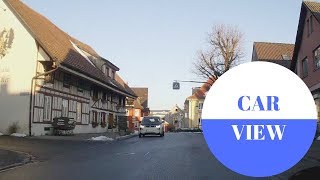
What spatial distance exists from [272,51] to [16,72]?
36.8m

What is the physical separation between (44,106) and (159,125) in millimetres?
10142

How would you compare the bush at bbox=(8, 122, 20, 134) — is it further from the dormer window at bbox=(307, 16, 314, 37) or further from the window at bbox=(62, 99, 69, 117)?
the dormer window at bbox=(307, 16, 314, 37)

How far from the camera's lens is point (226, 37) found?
57094 mm

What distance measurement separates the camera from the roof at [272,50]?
55375mm

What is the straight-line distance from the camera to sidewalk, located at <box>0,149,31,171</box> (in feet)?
41.5

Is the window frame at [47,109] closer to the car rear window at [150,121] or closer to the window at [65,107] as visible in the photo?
the window at [65,107]

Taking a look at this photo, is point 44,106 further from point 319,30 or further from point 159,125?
point 319,30

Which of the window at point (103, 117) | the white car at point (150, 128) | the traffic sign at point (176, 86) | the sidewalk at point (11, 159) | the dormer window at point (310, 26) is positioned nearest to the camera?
the sidewalk at point (11, 159)

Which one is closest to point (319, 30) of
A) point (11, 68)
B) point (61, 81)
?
point (61, 81)

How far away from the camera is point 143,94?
107 metres

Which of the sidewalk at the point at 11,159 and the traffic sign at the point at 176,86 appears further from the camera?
the traffic sign at the point at 176,86

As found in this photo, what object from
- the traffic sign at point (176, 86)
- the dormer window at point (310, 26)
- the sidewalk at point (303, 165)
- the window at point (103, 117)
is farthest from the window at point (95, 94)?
the sidewalk at point (303, 165)

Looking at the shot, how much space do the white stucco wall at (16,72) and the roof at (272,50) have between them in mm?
32849

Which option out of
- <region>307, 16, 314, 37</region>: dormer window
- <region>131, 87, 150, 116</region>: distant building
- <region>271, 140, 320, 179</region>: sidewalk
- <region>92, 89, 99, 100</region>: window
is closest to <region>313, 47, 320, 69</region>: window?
<region>307, 16, 314, 37</region>: dormer window
